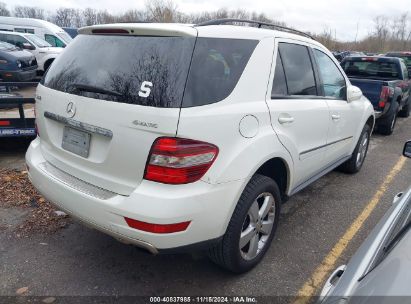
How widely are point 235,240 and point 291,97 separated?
1261mm

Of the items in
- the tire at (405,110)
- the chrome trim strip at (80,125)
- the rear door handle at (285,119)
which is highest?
the chrome trim strip at (80,125)

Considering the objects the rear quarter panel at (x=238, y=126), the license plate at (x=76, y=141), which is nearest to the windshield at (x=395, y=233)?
the rear quarter panel at (x=238, y=126)

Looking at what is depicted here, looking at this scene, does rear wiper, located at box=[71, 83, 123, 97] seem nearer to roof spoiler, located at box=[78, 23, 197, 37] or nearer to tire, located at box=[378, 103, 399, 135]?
roof spoiler, located at box=[78, 23, 197, 37]

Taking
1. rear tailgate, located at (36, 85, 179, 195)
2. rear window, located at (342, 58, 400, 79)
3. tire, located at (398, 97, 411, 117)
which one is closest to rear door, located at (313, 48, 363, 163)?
rear tailgate, located at (36, 85, 179, 195)

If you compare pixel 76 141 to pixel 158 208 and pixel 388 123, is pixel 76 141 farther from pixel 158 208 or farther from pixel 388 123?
pixel 388 123

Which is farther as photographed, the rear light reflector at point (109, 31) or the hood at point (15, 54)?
the hood at point (15, 54)

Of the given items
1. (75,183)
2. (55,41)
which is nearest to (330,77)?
(75,183)

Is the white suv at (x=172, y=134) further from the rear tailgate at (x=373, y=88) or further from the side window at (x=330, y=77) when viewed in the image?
the rear tailgate at (x=373, y=88)

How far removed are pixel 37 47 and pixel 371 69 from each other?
13.0m

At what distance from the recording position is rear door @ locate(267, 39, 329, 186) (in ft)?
8.91

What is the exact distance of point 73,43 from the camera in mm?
2756

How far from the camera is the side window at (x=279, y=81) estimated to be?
8.84ft

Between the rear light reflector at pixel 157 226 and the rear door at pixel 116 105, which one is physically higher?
the rear door at pixel 116 105

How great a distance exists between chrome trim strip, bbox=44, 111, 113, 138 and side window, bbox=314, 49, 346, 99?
2319mm
